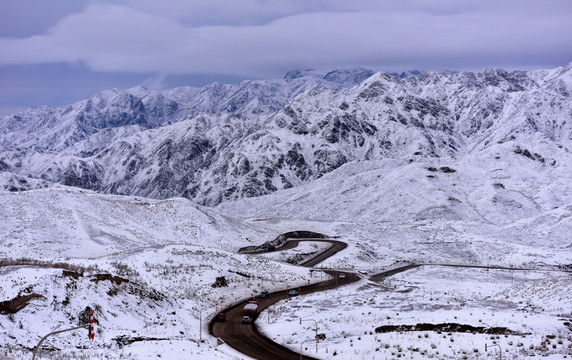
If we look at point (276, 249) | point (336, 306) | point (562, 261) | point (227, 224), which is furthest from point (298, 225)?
point (336, 306)

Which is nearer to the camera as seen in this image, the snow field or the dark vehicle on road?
the snow field

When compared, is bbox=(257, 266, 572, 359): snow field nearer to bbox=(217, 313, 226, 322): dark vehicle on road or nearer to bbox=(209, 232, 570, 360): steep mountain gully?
bbox=(209, 232, 570, 360): steep mountain gully

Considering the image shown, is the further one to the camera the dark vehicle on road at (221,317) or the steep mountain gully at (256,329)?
the dark vehicle on road at (221,317)

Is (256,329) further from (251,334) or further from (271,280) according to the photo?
(271,280)

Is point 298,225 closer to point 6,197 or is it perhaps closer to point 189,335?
point 6,197

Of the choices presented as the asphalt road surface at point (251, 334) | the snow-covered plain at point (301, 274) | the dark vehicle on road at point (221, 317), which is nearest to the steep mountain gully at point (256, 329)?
the asphalt road surface at point (251, 334)

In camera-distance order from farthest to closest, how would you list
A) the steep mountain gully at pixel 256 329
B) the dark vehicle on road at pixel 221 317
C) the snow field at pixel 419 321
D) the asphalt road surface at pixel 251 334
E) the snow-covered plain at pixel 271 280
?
1. the dark vehicle on road at pixel 221 317
2. the steep mountain gully at pixel 256 329
3. the asphalt road surface at pixel 251 334
4. the snow-covered plain at pixel 271 280
5. the snow field at pixel 419 321

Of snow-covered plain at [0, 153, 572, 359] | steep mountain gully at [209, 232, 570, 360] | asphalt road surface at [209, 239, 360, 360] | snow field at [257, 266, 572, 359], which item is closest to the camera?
snow field at [257, 266, 572, 359]

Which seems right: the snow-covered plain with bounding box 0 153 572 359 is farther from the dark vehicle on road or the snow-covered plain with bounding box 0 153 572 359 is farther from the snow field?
the dark vehicle on road

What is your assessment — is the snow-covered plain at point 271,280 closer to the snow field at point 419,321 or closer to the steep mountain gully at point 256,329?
the snow field at point 419,321

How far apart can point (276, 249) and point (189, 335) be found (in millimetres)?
59252

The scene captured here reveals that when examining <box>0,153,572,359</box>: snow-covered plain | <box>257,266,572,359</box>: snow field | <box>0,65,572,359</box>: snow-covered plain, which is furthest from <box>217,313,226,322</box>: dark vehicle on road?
<box>257,266,572,359</box>: snow field

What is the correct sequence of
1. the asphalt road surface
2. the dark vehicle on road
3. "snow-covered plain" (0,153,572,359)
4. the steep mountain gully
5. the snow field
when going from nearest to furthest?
1. the snow field
2. "snow-covered plain" (0,153,572,359)
3. the asphalt road surface
4. the steep mountain gully
5. the dark vehicle on road

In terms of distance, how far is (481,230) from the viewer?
4764 inches
